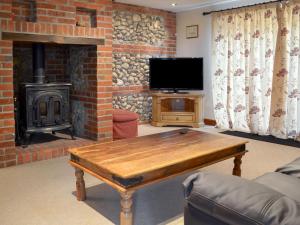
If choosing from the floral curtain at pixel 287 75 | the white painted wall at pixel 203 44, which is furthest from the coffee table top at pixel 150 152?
the white painted wall at pixel 203 44

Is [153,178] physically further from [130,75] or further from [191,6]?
[191,6]

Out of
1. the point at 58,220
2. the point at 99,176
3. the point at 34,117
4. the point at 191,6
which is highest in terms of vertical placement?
the point at 191,6

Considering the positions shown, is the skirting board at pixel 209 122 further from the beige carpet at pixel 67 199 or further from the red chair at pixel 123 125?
the beige carpet at pixel 67 199

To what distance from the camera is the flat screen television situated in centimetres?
586

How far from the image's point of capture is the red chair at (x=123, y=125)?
455 cm

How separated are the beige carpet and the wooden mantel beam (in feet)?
4.42

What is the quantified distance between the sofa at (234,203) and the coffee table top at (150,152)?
32.3 inches

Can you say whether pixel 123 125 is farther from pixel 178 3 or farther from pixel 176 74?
pixel 178 3

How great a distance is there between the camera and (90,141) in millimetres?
4199

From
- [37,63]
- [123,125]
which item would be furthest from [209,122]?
[37,63]

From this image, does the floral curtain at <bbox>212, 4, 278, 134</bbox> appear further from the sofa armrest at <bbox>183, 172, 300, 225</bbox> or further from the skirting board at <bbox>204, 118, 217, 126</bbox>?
the sofa armrest at <bbox>183, 172, 300, 225</bbox>

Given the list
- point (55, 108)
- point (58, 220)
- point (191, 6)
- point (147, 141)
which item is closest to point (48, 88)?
point (55, 108)

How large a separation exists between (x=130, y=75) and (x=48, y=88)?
2186 mm

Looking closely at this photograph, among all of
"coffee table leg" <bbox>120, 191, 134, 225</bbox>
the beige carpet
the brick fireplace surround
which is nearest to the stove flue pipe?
the brick fireplace surround
